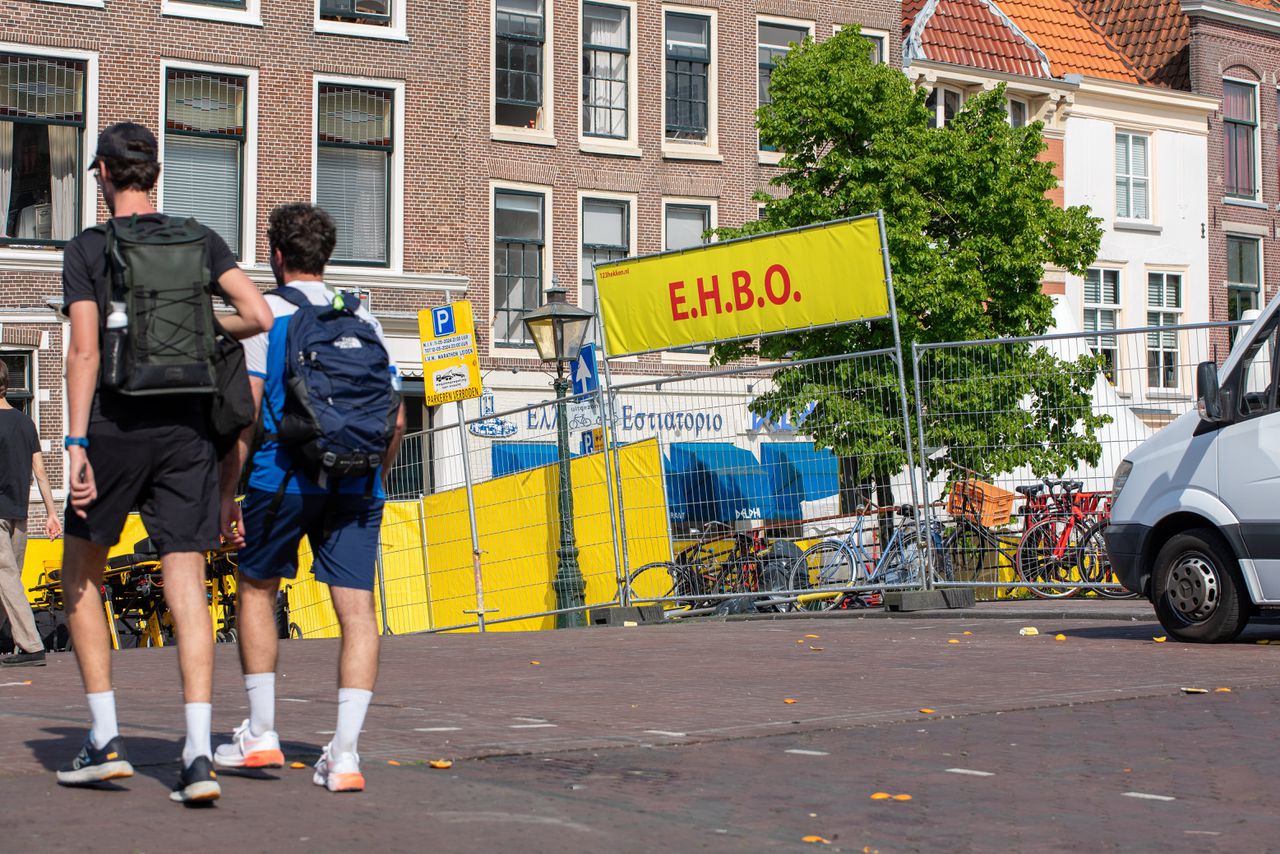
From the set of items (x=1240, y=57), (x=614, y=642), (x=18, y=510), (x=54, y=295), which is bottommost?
(x=614, y=642)

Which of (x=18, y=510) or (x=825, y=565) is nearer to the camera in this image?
(x=18, y=510)

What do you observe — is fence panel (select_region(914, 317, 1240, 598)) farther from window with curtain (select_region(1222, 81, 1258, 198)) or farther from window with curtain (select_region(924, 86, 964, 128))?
window with curtain (select_region(1222, 81, 1258, 198))

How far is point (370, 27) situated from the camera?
92.2ft

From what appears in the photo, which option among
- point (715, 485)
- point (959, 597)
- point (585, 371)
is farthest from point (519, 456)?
point (959, 597)

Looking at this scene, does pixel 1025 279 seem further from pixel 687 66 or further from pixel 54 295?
pixel 54 295

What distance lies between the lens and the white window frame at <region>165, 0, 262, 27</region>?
1041 inches

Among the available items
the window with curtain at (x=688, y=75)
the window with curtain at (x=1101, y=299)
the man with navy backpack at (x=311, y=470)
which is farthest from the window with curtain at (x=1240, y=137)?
the man with navy backpack at (x=311, y=470)

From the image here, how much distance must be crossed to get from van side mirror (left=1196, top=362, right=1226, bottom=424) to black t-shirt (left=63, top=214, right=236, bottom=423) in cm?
688

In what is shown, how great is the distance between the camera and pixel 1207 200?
3728 cm

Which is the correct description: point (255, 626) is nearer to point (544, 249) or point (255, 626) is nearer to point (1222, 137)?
point (544, 249)

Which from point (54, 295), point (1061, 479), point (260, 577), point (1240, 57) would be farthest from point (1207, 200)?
point (260, 577)

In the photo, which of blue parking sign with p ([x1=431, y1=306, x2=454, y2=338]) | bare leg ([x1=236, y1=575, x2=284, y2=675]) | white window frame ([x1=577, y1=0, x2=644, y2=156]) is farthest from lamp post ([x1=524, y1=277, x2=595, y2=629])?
white window frame ([x1=577, y1=0, x2=644, y2=156])

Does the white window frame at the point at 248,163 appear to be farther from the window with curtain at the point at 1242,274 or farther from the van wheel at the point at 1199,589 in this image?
the window with curtain at the point at 1242,274

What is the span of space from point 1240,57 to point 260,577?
3556 cm
